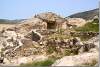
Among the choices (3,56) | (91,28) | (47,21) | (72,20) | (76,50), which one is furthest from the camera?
(72,20)

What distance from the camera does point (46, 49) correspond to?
52.0ft

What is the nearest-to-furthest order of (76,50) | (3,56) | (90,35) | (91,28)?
1. (76,50)
2. (3,56)
3. (90,35)
4. (91,28)

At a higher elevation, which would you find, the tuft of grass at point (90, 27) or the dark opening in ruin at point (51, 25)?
the tuft of grass at point (90, 27)

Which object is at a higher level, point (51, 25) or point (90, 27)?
point (90, 27)

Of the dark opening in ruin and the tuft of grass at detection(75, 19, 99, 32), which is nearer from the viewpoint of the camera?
the tuft of grass at detection(75, 19, 99, 32)

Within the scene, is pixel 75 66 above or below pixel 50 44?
above

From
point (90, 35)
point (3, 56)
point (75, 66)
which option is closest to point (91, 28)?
point (90, 35)

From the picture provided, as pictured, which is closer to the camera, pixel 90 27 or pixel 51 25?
pixel 90 27

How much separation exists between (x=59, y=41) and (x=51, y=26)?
8697 mm

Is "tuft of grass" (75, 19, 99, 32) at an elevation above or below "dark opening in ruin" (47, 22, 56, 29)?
above

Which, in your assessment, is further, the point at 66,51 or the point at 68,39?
the point at 68,39

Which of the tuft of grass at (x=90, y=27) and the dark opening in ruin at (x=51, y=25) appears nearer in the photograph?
the tuft of grass at (x=90, y=27)

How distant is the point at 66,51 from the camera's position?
49.0ft

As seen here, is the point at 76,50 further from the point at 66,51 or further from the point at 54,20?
the point at 54,20
